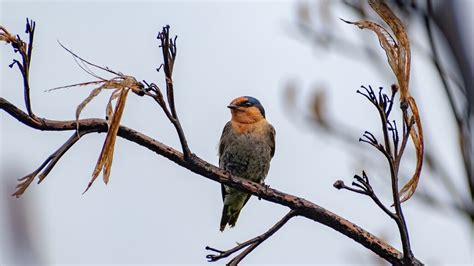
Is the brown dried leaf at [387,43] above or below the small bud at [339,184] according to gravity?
above

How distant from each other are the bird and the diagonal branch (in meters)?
3.47

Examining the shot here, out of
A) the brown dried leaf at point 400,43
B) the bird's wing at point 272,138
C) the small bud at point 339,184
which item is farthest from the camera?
the bird's wing at point 272,138

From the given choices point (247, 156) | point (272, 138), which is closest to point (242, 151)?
point (247, 156)

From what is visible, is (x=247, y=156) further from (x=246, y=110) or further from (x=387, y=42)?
Answer: (x=387, y=42)

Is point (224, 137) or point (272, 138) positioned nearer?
point (224, 137)

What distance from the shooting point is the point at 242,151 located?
6539 millimetres

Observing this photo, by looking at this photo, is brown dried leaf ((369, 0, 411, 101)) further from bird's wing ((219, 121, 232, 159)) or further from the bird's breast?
bird's wing ((219, 121, 232, 159))

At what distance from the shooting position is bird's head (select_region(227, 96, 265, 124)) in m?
6.78

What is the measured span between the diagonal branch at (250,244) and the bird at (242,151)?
3468mm

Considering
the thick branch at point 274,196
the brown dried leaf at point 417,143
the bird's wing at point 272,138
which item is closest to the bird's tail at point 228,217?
the bird's wing at point 272,138

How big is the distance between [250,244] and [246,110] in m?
3.99

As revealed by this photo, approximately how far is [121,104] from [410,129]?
1.03 m

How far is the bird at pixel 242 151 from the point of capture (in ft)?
21.5

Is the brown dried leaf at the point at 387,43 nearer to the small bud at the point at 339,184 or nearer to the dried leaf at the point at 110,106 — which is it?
the small bud at the point at 339,184
